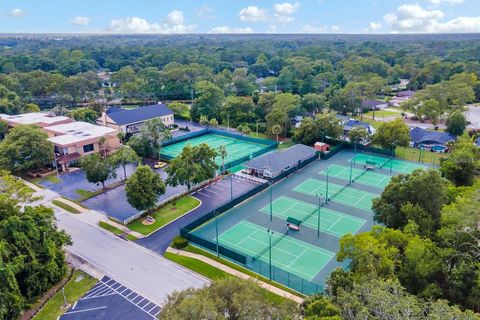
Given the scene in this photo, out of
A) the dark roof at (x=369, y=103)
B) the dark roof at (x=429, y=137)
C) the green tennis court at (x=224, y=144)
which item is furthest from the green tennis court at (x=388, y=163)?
the dark roof at (x=369, y=103)

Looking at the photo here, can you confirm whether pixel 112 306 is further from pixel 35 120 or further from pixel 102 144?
pixel 35 120

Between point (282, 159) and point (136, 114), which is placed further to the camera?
point (136, 114)

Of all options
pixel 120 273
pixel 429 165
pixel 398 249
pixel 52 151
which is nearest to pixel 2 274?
pixel 120 273

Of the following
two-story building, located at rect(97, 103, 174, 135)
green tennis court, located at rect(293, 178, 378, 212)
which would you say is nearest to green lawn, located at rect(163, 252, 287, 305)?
green tennis court, located at rect(293, 178, 378, 212)

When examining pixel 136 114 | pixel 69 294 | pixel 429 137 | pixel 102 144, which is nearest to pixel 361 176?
pixel 429 137

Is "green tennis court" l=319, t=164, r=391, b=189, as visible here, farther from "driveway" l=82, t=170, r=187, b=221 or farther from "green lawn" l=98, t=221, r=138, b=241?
"green lawn" l=98, t=221, r=138, b=241

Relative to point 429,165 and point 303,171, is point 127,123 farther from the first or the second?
point 429,165
